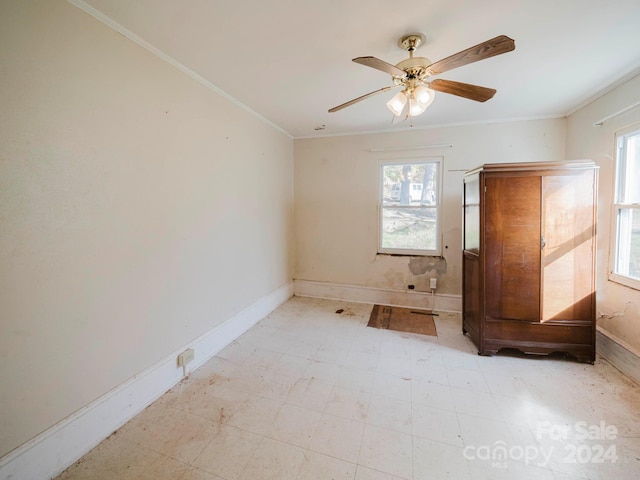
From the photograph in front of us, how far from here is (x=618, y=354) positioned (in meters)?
2.26

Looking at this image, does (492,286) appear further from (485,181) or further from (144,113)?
(144,113)

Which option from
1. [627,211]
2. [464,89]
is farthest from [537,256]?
[464,89]

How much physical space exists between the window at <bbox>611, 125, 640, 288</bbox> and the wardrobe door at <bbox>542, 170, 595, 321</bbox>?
0.31 meters

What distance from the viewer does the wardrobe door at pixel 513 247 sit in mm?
2326

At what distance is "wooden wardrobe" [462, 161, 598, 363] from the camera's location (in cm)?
228

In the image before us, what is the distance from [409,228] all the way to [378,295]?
1080mm

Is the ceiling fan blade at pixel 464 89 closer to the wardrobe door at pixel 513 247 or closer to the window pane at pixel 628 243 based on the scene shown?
the wardrobe door at pixel 513 247

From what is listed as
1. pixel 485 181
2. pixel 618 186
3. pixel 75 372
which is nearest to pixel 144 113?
pixel 75 372

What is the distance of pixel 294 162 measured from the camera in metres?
4.18

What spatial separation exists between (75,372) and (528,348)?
11.1ft

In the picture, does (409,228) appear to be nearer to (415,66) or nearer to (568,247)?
(568,247)

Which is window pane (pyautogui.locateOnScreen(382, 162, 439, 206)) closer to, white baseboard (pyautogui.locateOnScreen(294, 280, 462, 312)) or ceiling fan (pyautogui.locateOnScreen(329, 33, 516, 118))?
white baseboard (pyautogui.locateOnScreen(294, 280, 462, 312))

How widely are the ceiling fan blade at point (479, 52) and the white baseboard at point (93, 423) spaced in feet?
9.04

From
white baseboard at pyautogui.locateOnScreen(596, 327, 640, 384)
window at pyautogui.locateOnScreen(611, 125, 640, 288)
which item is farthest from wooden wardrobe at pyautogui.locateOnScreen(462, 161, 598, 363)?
window at pyautogui.locateOnScreen(611, 125, 640, 288)
